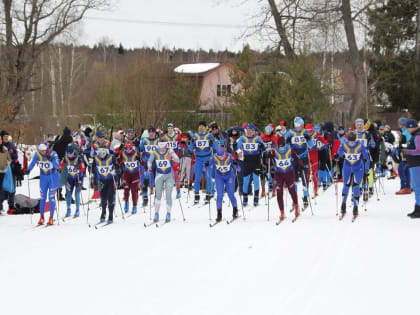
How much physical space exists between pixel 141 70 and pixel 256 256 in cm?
2736

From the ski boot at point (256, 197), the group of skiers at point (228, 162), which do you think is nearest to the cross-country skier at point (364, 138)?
the group of skiers at point (228, 162)

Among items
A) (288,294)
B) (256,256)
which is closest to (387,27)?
(256,256)

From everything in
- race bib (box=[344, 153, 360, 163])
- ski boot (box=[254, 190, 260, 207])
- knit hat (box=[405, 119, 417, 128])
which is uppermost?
knit hat (box=[405, 119, 417, 128])

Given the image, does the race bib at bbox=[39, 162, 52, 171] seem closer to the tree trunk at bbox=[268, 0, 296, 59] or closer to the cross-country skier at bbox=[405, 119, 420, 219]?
the cross-country skier at bbox=[405, 119, 420, 219]

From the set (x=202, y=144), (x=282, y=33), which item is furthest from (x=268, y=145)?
(x=282, y=33)

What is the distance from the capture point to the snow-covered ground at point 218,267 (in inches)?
277

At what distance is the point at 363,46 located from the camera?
41562 mm

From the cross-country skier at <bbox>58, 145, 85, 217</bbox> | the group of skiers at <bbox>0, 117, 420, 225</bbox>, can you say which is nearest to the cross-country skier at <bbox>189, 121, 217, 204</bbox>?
the group of skiers at <bbox>0, 117, 420, 225</bbox>

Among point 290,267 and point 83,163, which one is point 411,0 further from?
point 290,267

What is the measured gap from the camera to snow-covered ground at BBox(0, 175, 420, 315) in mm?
7023

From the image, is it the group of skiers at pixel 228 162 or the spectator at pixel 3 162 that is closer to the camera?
the group of skiers at pixel 228 162

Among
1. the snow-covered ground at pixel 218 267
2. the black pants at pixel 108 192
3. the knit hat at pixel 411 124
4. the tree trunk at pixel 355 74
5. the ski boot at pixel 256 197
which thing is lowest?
the snow-covered ground at pixel 218 267

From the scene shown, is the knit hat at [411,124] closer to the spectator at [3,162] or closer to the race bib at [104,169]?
the race bib at [104,169]

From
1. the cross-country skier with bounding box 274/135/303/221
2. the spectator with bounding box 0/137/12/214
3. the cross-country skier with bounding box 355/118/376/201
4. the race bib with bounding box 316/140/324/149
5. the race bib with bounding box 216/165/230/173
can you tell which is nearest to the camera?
the cross-country skier with bounding box 274/135/303/221
